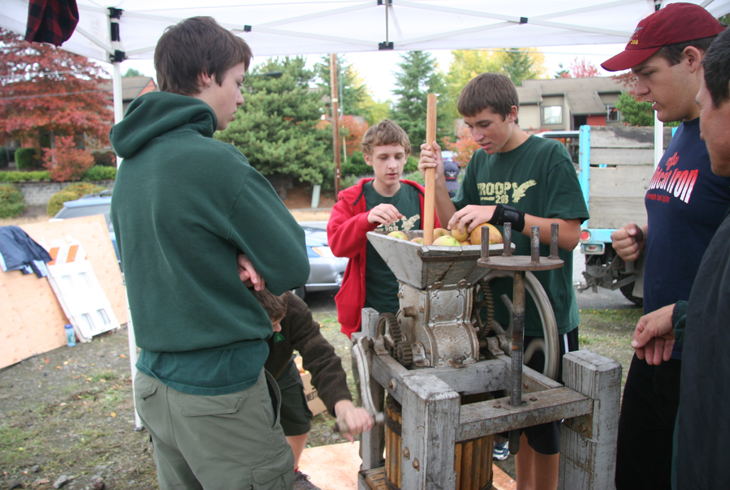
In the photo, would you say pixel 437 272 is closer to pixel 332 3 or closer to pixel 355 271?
pixel 355 271

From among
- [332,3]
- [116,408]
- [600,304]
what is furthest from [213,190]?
[600,304]

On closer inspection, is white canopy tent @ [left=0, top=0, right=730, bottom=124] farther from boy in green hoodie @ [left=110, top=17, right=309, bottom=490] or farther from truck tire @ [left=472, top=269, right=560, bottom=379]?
truck tire @ [left=472, top=269, right=560, bottom=379]

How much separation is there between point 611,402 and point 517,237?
2.62ft

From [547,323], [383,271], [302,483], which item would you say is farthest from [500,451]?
[547,323]

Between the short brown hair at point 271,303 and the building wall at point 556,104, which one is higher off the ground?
the building wall at point 556,104

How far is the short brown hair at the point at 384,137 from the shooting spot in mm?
2789

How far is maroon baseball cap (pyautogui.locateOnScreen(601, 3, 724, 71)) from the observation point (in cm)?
167

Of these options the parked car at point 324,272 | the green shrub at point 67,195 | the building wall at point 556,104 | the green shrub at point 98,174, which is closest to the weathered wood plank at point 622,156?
the parked car at point 324,272

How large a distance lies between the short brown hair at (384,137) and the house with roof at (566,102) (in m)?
36.5

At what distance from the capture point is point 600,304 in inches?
289

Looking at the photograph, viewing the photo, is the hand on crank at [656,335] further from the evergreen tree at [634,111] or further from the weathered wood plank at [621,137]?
the evergreen tree at [634,111]

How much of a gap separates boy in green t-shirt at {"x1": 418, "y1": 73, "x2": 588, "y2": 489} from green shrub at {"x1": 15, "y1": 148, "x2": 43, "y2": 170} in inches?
1250

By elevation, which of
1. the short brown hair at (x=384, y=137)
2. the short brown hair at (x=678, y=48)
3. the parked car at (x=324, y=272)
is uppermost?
the short brown hair at (x=678, y=48)

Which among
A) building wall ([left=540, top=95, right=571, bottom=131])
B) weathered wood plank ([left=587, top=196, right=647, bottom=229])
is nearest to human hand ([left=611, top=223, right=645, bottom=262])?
weathered wood plank ([left=587, top=196, right=647, bottom=229])
